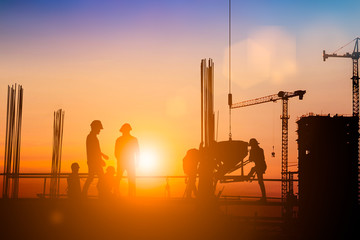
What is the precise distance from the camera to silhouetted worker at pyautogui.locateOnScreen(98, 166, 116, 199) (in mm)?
14625

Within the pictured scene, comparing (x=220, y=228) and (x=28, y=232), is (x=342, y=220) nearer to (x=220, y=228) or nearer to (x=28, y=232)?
(x=220, y=228)

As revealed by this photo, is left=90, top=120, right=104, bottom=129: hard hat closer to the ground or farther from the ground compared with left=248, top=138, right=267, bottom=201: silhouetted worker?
farther from the ground

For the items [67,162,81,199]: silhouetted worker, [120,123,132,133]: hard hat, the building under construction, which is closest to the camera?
the building under construction

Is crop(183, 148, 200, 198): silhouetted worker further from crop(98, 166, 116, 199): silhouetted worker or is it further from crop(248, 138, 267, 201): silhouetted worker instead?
crop(98, 166, 116, 199): silhouetted worker

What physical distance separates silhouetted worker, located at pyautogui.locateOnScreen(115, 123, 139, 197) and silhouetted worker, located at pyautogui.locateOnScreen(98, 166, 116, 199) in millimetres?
500

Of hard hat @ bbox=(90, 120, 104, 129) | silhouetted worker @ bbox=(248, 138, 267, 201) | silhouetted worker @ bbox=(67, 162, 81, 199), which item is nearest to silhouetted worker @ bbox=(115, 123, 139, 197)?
hard hat @ bbox=(90, 120, 104, 129)

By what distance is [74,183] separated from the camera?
15.2 metres

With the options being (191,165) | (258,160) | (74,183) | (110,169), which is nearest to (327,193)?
(258,160)

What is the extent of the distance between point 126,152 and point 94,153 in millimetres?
855

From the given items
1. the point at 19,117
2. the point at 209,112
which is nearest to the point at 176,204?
the point at 209,112

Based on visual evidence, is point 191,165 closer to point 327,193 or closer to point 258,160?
Answer: point 258,160

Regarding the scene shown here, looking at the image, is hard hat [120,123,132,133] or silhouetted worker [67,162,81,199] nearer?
hard hat [120,123,132,133]

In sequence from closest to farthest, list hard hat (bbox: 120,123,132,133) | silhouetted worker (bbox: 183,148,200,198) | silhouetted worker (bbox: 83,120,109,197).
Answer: silhouetted worker (bbox: 83,120,109,197)
hard hat (bbox: 120,123,132,133)
silhouetted worker (bbox: 183,148,200,198)

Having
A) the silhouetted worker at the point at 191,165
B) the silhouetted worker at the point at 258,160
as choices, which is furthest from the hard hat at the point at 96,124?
the silhouetted worker at the point at 258,160
